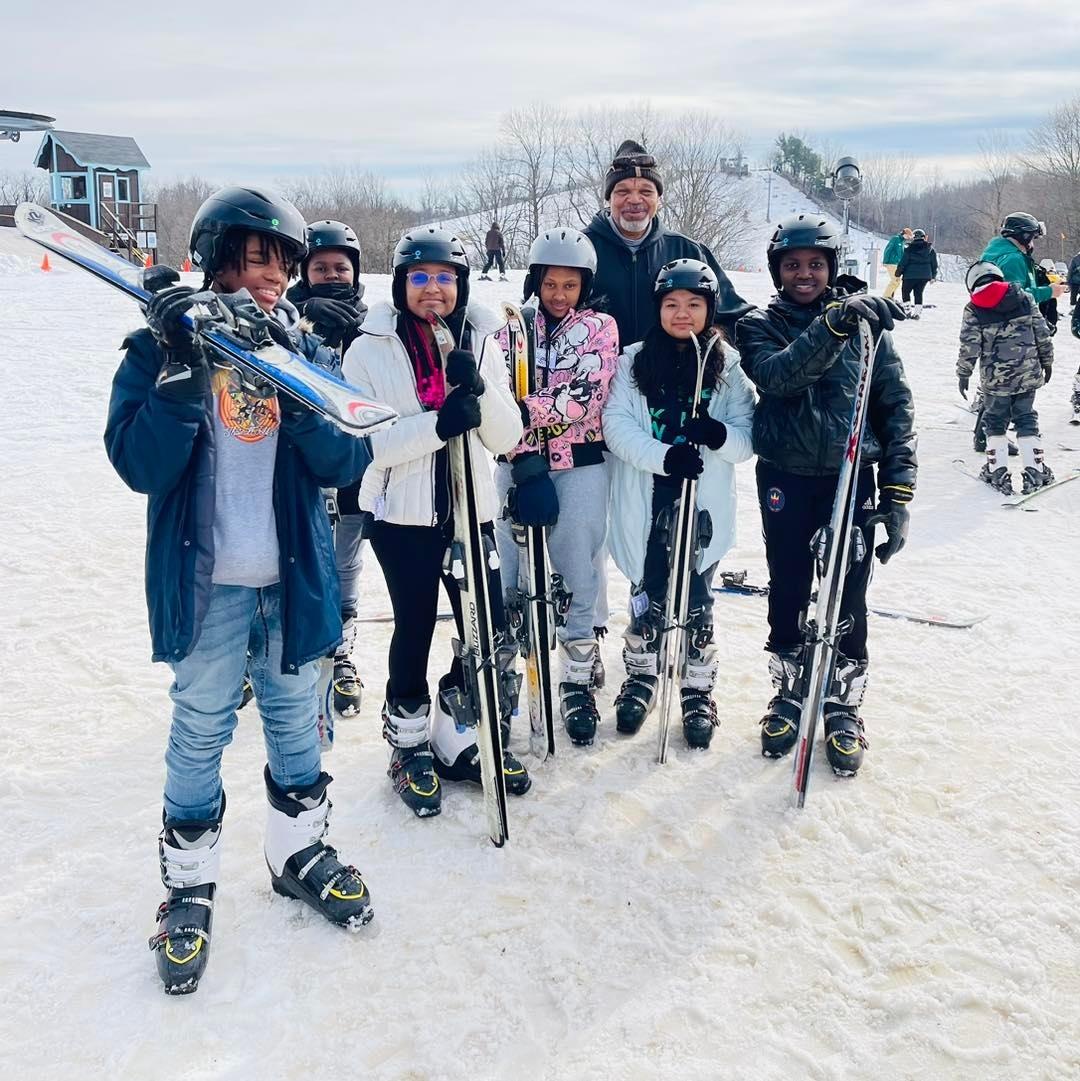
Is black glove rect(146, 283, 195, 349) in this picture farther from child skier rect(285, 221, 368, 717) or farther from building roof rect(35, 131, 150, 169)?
building roof rect(35, 131, 150, 169)

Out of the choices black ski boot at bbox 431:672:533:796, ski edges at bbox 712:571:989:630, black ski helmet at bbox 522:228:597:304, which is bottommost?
black ski boot at bbox 431:672:533:796

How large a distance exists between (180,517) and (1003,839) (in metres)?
3.15

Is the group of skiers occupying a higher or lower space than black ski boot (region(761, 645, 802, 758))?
higher

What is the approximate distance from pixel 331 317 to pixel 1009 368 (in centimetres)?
703

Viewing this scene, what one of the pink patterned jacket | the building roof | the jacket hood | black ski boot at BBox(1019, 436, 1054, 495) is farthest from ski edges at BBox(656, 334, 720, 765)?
the building roof

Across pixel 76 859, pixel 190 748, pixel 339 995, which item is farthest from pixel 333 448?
pixel 76 859

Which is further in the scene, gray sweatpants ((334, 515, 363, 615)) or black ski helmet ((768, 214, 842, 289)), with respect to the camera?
gray sweatpants ((334, 515, 363, 615))

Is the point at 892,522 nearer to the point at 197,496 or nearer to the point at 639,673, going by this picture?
the point at 639,673

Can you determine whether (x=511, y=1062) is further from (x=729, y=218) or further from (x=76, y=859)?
(x=729, y=218)

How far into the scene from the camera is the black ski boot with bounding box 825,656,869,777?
3.94 metres

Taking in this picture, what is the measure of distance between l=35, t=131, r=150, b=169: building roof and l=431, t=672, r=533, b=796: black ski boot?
45687 millimetres

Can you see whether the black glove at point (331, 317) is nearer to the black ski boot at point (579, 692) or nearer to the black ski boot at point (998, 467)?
the black ski boot at point (579, 692)

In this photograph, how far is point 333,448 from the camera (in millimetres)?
2711

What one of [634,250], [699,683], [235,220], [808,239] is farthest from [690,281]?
[235,220]
